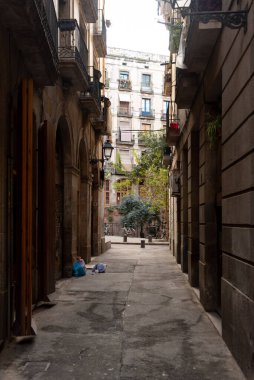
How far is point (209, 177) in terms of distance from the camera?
29.6 ft

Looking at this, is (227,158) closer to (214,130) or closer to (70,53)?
(214,130)

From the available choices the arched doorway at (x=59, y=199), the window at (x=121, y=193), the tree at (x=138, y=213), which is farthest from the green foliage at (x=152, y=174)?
the arched doorway at (x=59, y=199)

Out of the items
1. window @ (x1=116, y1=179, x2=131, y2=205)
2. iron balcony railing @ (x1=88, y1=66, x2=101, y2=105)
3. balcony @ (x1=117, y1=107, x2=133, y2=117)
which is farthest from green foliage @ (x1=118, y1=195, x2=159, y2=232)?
iron balcony railing @ (x1=88, y1=66, x2=101, y2=105)

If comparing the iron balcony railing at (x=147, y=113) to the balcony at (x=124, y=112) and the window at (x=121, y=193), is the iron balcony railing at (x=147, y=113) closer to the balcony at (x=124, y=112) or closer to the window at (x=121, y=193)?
the balcony at (x=124, y=112)

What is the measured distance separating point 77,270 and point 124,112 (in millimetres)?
39946

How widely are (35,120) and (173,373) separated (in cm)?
Answer: 584

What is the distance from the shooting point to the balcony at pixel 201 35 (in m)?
7.27

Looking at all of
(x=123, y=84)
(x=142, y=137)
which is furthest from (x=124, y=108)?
(x=142, y=137)

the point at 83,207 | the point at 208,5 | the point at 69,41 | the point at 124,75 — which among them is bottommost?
the point at 83,207

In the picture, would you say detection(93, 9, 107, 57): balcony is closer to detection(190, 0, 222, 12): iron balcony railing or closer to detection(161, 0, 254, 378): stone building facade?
detection(161, 0, 254, 378): stone building facade

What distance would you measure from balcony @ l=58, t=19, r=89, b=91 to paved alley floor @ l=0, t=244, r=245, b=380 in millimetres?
5544

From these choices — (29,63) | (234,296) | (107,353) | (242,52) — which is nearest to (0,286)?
(107,353)

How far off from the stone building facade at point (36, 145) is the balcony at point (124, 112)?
35879 millimetres

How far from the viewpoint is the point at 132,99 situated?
53.0 m
